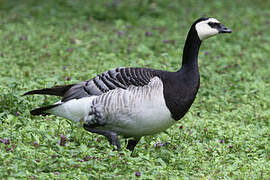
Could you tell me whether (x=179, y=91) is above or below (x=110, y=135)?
above

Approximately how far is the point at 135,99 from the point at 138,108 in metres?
0.11

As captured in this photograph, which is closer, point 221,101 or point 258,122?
point 258,122

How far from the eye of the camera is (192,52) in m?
6.39

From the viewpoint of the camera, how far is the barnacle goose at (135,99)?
19.2 ft

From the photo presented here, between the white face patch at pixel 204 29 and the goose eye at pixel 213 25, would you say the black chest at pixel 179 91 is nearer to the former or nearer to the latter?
the white face patch at pixel 204 29

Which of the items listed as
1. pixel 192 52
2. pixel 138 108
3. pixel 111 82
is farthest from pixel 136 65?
pixel 138 108

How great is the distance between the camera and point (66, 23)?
1327 centimetres

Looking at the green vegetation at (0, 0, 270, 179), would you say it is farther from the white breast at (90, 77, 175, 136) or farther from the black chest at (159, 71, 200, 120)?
the black chest at (159, 71, 200, 120)

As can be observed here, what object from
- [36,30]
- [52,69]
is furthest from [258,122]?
[36,30]

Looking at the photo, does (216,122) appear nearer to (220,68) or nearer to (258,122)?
(258,122)

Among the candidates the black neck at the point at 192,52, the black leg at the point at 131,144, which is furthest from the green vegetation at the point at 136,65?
the black neck at the point at 192,52

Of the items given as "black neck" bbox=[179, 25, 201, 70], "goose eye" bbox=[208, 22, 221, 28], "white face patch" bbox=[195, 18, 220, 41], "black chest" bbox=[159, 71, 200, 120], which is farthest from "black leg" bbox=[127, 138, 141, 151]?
"goose eye" bbox=[208, 22, 221, 28]

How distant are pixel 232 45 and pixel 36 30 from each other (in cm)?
466

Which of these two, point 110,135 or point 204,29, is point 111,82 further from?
point 204,29
